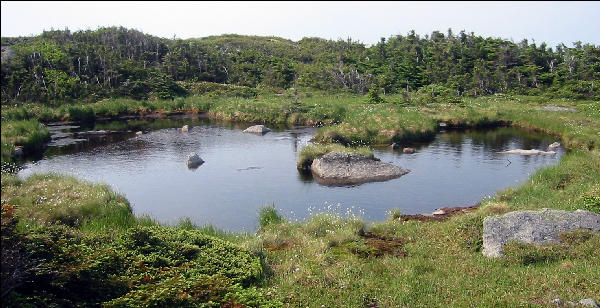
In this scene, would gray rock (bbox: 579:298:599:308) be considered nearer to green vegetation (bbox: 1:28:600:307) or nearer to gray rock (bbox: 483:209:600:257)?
green vegetation (bbox: 1:28:600:307)

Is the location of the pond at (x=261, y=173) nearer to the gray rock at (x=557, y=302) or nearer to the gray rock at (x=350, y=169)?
the gray rock at (x=350, y=169)

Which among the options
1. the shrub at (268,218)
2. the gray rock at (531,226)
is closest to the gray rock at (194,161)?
the shrub at (268,218)

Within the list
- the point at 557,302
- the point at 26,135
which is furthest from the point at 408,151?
the point at 26,135

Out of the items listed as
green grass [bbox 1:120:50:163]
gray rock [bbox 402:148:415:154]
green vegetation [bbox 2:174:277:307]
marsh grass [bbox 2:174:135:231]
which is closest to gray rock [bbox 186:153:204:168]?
marsh grass [bbox 2:174:135:231]

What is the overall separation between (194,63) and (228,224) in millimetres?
75958

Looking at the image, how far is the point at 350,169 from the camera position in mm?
31828

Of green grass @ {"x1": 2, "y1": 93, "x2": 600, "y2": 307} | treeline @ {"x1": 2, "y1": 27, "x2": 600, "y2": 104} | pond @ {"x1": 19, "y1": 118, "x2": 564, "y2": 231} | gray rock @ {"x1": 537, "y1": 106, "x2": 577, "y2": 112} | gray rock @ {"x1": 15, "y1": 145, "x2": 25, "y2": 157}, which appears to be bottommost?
pond @ {"x1": 19, "y1": 118, "x2": 564, "y2": 231}

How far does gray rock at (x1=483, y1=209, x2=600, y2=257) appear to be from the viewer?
1455cm

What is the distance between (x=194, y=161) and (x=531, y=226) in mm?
25329

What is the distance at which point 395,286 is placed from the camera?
472 inches

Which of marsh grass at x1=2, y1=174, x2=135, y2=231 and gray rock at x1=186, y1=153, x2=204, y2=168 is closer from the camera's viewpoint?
marsh grass at x1=2, y1=174, x2=135, y2=231

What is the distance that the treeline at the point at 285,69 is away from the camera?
211 feet

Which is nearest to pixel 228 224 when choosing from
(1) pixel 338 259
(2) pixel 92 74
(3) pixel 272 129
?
(1) pixel 338 259

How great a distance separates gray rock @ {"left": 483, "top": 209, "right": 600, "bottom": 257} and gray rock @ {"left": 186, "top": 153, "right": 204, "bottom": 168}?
23774mm
